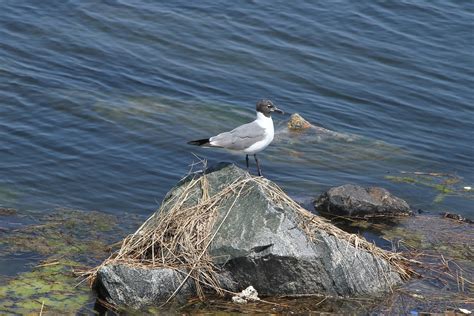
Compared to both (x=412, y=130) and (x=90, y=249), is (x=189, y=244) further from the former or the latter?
(x=412, y=130)

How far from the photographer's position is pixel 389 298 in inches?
457

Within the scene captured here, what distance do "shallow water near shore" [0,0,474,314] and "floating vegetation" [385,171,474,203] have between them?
28mm

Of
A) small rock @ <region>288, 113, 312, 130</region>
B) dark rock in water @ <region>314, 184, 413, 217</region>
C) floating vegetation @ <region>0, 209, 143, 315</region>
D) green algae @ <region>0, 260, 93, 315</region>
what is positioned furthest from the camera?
small rock @ <region>288, 113, 312, 130</region>

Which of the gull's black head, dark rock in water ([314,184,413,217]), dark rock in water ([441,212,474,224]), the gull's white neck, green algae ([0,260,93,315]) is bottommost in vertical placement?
green algae ([0,260,93,315])

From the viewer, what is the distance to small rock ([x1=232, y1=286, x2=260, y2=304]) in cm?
1118

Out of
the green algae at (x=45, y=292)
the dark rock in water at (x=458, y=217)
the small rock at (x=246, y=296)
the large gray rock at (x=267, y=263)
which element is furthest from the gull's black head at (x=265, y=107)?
the dark rock in water at (x=458, y=217)

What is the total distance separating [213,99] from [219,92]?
0.55 metres

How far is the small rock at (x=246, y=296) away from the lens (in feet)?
36.7

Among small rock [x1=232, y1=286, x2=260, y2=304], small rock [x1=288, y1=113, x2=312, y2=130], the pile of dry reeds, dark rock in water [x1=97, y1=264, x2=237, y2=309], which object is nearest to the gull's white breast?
the pile of dry reeds

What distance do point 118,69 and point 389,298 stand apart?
11.7 metres

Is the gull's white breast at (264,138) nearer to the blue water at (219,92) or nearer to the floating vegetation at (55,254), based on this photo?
the floating vegetation at (55,254)

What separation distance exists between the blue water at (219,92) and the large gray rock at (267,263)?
156 inches

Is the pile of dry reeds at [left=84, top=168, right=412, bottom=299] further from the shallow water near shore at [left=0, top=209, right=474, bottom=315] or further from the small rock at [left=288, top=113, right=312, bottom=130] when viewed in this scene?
the small rock at [left=288, top=113, right=312, bottom=130]

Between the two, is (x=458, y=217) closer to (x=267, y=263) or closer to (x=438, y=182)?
(x=438, y=182)
